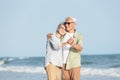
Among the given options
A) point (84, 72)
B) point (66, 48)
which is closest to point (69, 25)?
point (66, 48)

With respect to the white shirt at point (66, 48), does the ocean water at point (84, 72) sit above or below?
below

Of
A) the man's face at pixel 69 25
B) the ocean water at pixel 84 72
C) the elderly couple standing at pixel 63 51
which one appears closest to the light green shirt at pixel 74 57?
the elderly couple standing at pixel 63 51

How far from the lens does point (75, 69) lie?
6.82 m

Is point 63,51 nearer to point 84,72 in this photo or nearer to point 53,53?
point 53,53

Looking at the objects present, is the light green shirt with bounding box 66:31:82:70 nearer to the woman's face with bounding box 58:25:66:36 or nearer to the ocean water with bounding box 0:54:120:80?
the woman's face with bounding box 58:25:66:36

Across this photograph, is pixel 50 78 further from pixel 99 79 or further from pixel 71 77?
pixel 99 79

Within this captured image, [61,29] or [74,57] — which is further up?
[61,29]

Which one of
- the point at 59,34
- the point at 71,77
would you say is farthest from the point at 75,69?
the point at 59,34

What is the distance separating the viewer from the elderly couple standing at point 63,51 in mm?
6707

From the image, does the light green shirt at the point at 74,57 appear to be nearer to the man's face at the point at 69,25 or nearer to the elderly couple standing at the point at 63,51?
the elderly couple standing at the point at 63,51

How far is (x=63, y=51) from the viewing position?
6797 mm

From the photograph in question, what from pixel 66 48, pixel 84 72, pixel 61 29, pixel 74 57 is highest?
pixel 61 29

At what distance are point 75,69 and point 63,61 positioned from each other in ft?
0.71

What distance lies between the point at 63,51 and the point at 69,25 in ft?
1.32
